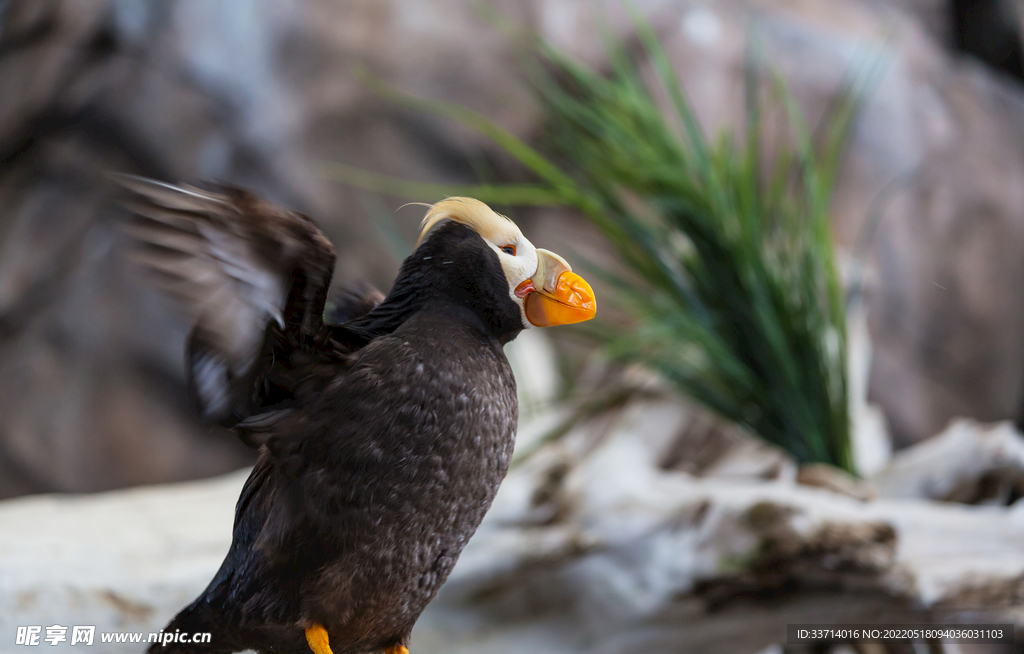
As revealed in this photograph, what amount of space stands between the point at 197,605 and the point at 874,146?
1899 millimetres

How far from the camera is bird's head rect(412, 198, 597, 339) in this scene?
494 mm

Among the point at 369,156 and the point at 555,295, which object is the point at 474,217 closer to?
the point at 555,295

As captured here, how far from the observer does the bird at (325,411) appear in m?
0.43

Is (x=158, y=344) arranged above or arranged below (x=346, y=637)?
below

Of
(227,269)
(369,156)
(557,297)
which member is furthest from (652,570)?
(369,156)

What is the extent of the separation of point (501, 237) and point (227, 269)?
0.18 m

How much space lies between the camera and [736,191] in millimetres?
1106

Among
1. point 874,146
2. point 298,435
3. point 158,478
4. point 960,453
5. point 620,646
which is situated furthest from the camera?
point 874,146

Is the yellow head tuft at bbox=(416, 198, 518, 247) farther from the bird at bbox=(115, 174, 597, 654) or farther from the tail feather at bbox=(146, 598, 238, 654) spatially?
the tail feather at bbox=(146, 598, 238, 654)

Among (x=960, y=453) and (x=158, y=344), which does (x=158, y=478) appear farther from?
(x=960, y=453)

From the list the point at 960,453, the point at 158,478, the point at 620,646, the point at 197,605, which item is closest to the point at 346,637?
the point at 197,605

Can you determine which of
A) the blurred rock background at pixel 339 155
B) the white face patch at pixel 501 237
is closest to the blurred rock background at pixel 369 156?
the blurred rock background at pixel 339 155

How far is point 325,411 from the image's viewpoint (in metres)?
0.47

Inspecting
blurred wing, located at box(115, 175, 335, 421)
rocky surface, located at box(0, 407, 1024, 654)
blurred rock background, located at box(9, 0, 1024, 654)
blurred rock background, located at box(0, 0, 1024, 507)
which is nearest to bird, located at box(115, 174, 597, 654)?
blurred wing, located at box(115, 175, 335, 421)
